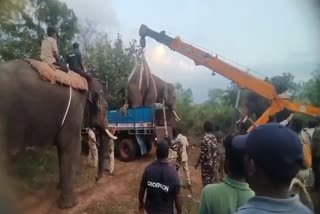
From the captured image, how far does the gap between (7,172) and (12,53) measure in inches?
42.2

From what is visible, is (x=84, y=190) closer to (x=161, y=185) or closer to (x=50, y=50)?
(x=50, y=50)

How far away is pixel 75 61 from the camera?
4.59 m

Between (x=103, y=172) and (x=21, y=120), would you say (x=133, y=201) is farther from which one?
(x=21, y=120)

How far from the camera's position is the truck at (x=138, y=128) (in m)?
5.51

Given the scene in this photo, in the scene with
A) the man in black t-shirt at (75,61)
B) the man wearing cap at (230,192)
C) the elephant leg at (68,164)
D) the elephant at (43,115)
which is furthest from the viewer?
the man in black t-shirt at (75,61)

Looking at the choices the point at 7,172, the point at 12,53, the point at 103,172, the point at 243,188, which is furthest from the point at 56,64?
the point at 243,188

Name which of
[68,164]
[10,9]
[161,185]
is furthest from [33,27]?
[161,185]

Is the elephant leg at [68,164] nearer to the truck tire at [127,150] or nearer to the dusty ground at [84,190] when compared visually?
the dusty ground at [84,190]

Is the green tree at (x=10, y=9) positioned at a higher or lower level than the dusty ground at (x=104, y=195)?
higher

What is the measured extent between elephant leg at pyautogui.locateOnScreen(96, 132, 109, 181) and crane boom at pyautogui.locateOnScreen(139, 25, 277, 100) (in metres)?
1.21

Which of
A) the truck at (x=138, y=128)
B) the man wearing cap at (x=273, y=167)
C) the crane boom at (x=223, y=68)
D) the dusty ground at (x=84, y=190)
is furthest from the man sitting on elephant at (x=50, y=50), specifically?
the man wearing cap at (x=273, y=167)

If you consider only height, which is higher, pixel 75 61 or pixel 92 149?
pixel 75 61

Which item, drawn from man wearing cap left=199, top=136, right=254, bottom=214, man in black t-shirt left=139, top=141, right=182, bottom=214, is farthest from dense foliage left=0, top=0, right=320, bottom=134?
man wearing cap left=199, top=136, right=254, bottom=214

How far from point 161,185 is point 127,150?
10.1 feet
